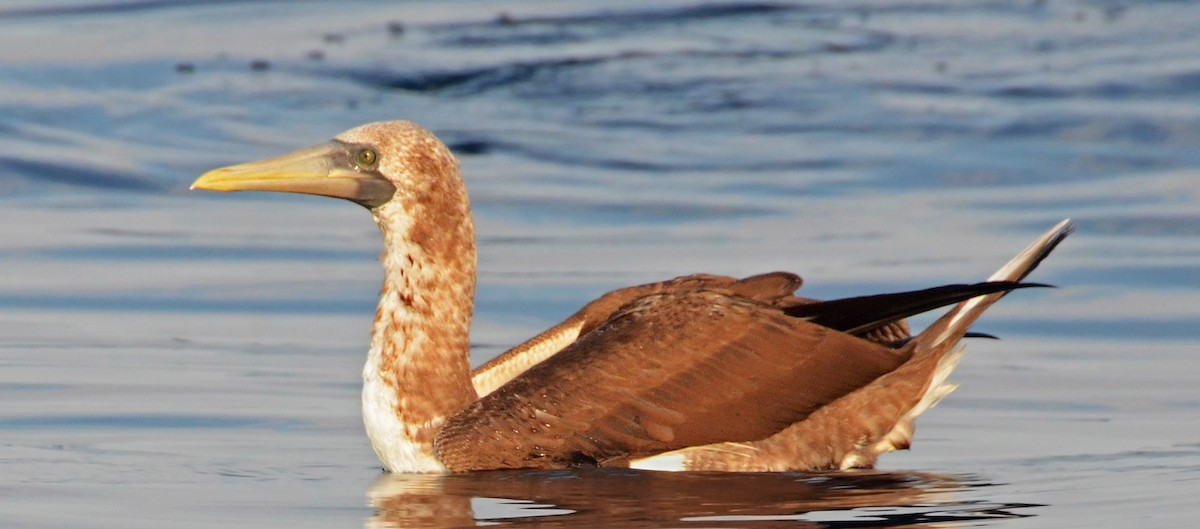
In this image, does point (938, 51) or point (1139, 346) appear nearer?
point (1139, 346)

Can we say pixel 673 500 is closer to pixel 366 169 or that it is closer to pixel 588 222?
pixel 366 169

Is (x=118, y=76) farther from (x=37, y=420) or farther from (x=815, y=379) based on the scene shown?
(x=815, y=379)

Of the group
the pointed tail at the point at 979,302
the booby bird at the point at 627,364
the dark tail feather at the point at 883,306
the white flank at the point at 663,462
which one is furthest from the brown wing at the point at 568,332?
the white flank at the point at 663,462

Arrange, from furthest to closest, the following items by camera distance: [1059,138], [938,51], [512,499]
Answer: [938,51] < [1059,138] < [512,499]

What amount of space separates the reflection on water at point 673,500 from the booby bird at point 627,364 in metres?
0.11

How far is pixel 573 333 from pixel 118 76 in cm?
1316

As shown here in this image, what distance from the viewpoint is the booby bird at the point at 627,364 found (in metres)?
7.16

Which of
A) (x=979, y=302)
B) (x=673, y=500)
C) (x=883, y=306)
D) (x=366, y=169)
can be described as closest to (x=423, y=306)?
(x=366, y=169)

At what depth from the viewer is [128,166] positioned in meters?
16.5

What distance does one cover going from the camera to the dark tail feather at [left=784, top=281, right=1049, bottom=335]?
23.1 feet

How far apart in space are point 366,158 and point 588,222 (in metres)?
6.87

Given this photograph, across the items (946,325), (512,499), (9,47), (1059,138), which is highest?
(9,47)

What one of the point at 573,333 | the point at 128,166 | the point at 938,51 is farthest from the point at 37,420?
the point at 938,51

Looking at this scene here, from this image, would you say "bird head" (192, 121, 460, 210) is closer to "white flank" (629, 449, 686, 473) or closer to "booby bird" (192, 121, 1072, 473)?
"booby bird" (192, 121, 1072, 473)
